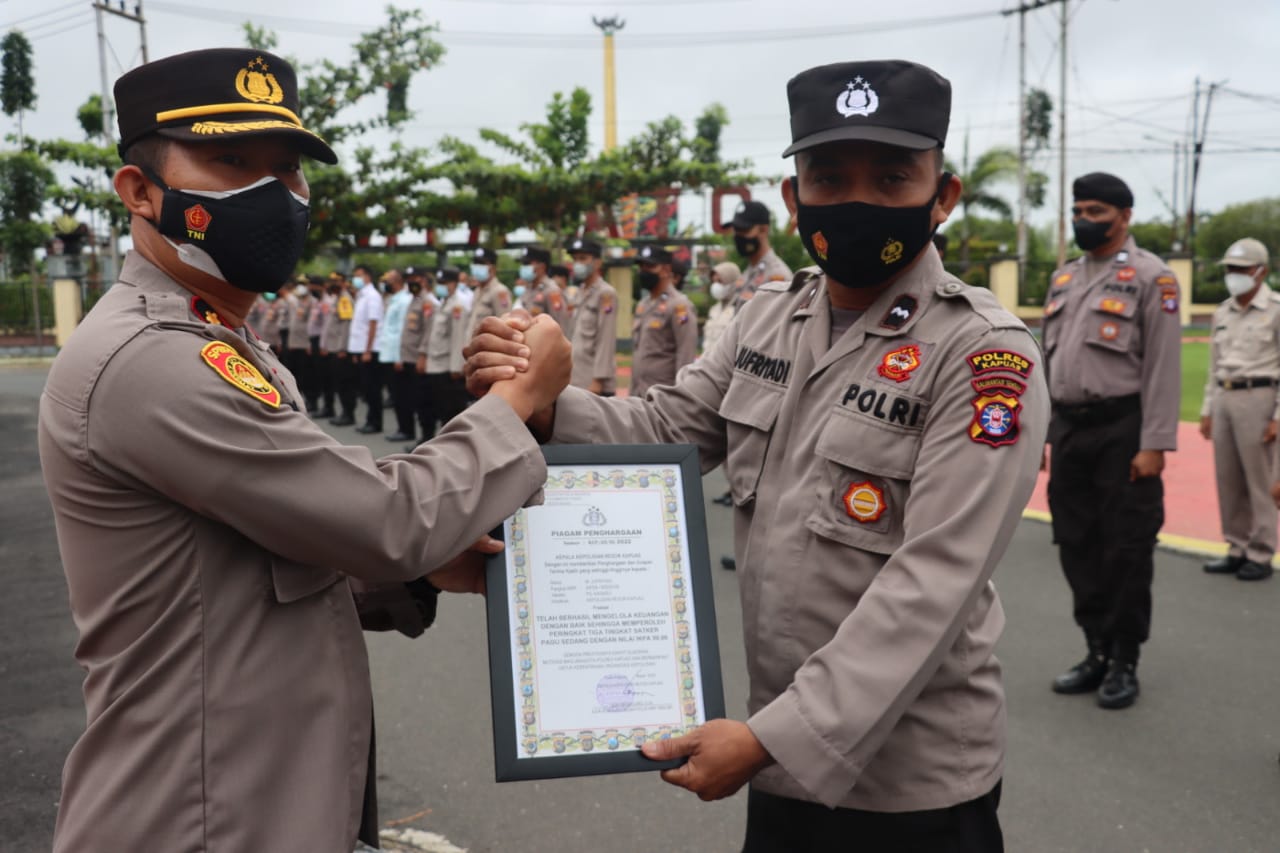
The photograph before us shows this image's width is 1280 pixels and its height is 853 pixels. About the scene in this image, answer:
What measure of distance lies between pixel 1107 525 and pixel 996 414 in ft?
10.4

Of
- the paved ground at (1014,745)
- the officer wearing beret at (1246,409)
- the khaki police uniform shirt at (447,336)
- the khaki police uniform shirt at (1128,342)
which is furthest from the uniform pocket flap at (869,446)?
the khaki police uniform shirt at (447,336)

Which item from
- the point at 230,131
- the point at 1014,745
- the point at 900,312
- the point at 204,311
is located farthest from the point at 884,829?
the point at 1014,745

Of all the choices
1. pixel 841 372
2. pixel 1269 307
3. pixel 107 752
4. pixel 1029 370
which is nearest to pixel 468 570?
pixel 107 752

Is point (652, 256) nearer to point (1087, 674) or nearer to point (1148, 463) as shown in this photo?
point (1148, 463)

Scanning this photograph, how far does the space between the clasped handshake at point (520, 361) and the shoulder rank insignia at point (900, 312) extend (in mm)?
598

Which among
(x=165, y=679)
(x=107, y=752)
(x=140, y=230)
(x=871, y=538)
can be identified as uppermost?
(x=140, y=230)

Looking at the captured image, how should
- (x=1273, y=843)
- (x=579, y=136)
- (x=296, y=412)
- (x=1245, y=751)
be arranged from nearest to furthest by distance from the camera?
1. (x=296, y=412)
2. (x=1273, y=843)
3. (x=1245, y=751)
4. (x=579, y=136)

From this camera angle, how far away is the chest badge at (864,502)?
1795 millimetres

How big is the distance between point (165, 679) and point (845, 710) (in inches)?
40.5

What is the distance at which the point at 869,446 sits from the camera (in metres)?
1.79

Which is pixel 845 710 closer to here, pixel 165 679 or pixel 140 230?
pixel 165 679

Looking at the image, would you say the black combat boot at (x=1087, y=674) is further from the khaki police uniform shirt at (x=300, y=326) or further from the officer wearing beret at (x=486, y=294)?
the khaki police uniform shirt at (x=300, y=326)

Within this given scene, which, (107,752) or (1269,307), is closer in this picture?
(107,752)

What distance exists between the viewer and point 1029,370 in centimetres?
173
